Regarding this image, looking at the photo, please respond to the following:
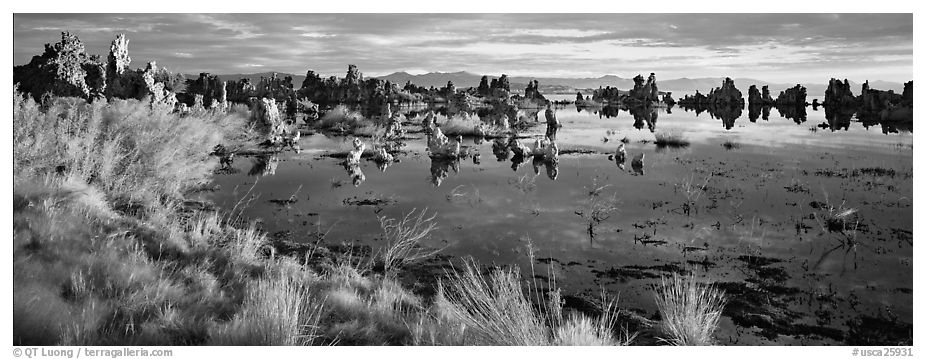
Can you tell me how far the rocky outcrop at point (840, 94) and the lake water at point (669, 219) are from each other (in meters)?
45.7

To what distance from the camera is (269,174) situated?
16.6 metres

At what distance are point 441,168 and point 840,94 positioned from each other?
62.2 meters

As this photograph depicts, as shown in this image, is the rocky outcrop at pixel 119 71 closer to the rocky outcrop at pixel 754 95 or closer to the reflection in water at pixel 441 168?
the reflection in water at pixel 441 168

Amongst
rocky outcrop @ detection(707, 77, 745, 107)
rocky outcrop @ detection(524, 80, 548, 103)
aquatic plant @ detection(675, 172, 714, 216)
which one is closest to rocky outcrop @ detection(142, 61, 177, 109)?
aquatic plant @ detection(675, 172, 714, 216)

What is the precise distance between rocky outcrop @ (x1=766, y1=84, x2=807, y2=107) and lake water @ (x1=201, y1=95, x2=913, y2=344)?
61.5 metres

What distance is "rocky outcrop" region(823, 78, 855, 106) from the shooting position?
2398 inches

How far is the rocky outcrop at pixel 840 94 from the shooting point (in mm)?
60906

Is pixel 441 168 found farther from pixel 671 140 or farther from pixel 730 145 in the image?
pixel 730 145

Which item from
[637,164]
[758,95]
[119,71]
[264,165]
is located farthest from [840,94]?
[119,71]

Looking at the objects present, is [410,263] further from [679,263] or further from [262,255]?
[679,263]

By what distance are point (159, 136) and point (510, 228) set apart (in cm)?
755

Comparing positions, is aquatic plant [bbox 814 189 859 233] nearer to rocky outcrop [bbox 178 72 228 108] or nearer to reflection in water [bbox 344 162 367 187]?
reflection in water [bbox 344 162 367 187]

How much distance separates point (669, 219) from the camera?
11.7 m
